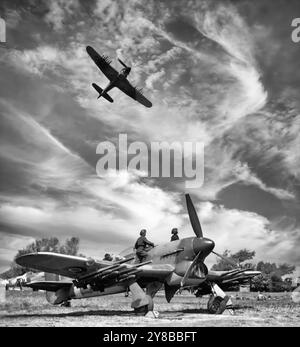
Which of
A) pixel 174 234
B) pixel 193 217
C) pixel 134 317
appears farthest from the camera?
pixel 174 234

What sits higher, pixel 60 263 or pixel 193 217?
pixel 193 217

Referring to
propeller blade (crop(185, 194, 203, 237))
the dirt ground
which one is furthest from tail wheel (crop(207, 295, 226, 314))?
propeller blade (crop(185, 194, 203, 237))

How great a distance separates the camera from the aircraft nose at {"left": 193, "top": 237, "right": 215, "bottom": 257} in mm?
16484

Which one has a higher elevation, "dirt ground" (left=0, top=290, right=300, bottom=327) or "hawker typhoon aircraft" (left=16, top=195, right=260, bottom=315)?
"hawker typhoon aircraft" (left=16, top=195, right=260, bottom=315)

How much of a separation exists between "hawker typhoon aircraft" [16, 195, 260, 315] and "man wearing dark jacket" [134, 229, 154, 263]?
0.32m

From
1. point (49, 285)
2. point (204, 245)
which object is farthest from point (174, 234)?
point (49, 285)

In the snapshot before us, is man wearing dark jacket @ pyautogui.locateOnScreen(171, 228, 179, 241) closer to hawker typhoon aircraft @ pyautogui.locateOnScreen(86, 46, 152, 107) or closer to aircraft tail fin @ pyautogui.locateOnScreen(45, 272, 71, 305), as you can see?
aircraft tail fin @ pyautogui.locateOnScreen(45, 272, 71, 305)

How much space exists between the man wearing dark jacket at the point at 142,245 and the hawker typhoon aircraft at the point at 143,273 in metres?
0.32

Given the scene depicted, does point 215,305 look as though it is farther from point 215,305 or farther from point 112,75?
point 112,75

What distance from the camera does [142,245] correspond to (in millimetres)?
18281

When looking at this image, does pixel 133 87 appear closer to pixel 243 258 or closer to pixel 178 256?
pixel 178 256

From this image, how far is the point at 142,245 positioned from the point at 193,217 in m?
3.06
